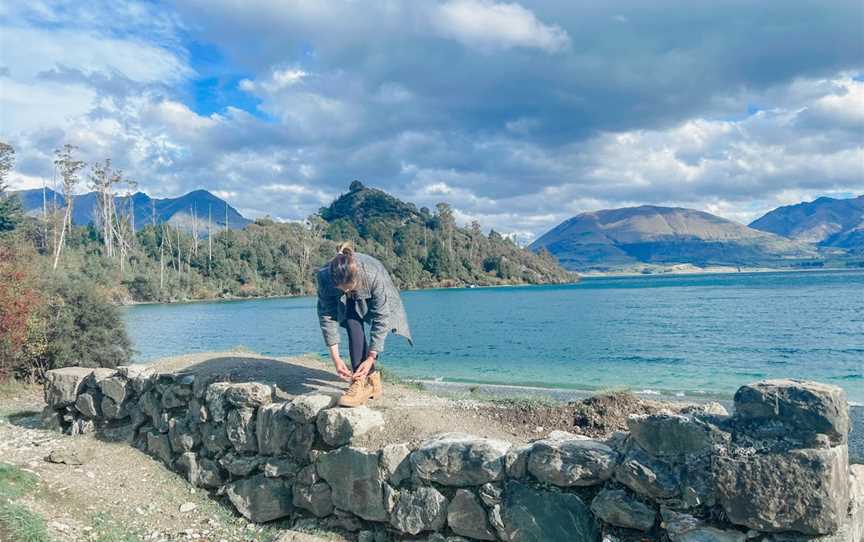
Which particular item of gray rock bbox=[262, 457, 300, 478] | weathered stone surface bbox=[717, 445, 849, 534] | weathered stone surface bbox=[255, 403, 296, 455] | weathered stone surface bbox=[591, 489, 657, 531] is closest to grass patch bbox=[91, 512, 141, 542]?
gray rock bbox=[262, 457, 300, 478]

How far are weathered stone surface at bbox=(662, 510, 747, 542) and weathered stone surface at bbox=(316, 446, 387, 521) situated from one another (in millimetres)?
2740

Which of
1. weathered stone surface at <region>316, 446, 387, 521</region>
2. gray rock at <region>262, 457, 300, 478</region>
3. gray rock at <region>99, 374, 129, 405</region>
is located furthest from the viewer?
gray rock at <region>99, 374, 129, 405</region>

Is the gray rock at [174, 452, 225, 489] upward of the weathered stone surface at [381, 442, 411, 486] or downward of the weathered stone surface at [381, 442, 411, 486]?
downward

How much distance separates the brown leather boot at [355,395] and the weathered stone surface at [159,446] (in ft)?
10.1

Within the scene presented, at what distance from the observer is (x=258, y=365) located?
28.5ft

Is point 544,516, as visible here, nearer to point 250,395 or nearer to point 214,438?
point 250,395

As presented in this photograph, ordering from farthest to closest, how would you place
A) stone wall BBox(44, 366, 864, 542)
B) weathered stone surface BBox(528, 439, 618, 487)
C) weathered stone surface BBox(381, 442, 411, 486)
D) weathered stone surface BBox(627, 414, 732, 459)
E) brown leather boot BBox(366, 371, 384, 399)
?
brown leather boot BBox(366, 371, 384, 399)
weathered stone surface BBox(381, 442, 411, 486)
weathered stone surface BBox(528, 439, 618, 487)
weathered stone surface BBox(627, 414, 732, 459)
stone wall BBox(44, 366, 864, 542)

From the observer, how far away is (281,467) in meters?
6.82

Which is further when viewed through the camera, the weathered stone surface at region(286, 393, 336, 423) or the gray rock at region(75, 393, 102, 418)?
the gray rock at region(75, 393, 102, 418)

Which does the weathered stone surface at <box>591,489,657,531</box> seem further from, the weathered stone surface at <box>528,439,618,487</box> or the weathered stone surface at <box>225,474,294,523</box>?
the weathered stone surface at <box>225,474,294,523</box>

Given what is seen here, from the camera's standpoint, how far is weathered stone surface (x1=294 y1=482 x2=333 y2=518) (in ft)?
21.0

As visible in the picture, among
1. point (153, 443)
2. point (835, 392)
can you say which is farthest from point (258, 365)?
point (835, 392)

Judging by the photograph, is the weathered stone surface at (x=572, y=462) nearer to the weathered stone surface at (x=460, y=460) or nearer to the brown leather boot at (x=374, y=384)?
the weathered stone surface at (x=460, y=460)

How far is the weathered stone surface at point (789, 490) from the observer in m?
4.14
